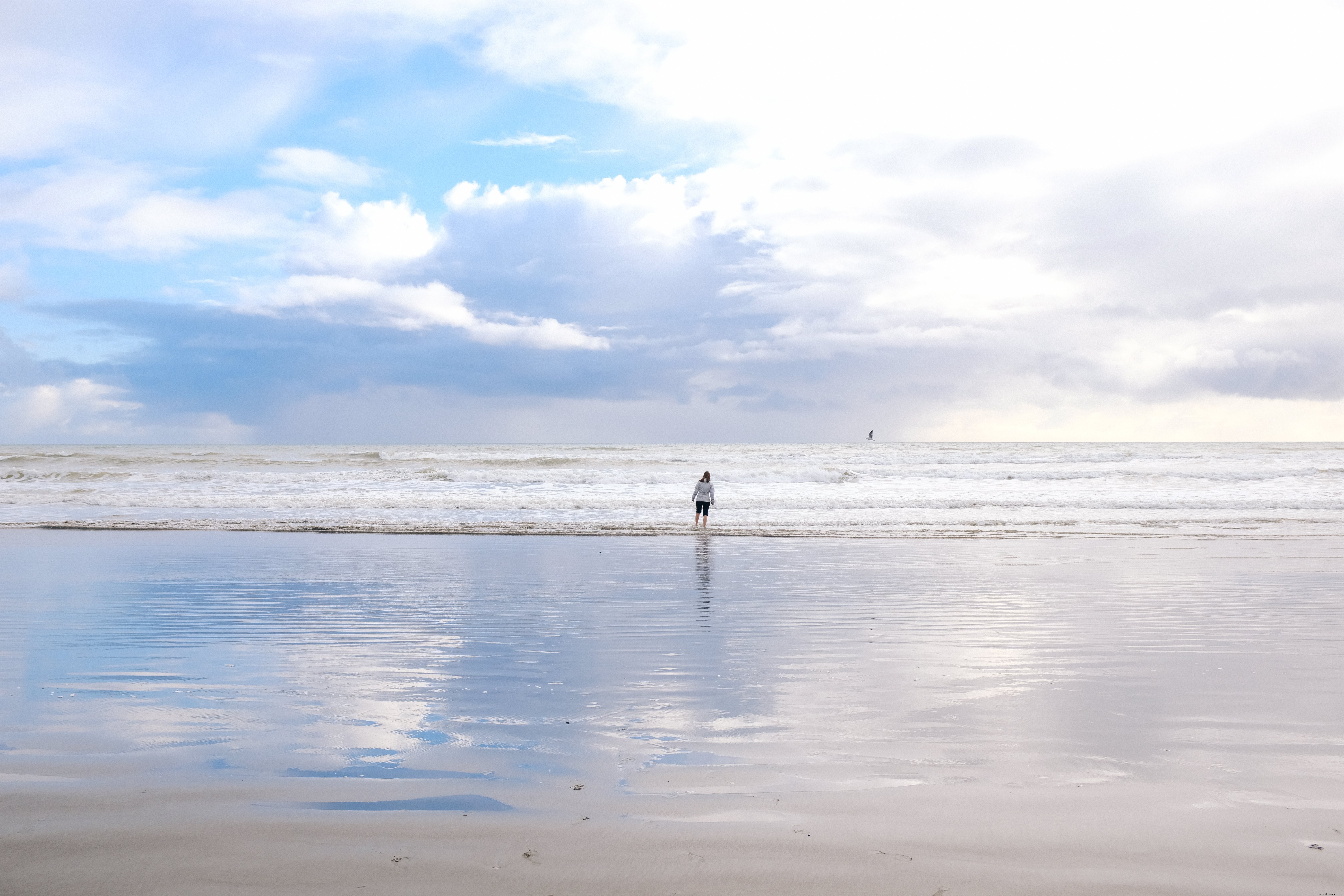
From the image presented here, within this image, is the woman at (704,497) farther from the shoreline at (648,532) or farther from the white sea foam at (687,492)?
the shoreline at (648,532)

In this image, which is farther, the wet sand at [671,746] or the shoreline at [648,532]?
the shoreline at [648,532]

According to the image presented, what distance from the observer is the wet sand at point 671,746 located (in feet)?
9.82

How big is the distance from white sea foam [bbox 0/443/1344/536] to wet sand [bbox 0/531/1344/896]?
486 inches

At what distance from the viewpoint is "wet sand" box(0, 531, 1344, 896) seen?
2.99 metres

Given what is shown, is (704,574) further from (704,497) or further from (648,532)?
(704,497)

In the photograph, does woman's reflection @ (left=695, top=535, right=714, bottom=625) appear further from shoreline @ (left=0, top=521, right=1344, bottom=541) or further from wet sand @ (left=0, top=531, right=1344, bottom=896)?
shoreline @ (left=0, top=521, right=1344, bottom=541)

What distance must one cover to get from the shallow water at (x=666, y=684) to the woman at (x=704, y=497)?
10.5 metres

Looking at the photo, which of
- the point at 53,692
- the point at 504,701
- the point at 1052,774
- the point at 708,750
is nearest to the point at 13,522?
the point at 53,692

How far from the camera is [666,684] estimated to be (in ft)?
18.6

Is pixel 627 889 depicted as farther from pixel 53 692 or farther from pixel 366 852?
pixel 53 692

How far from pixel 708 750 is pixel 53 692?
4.18 metres

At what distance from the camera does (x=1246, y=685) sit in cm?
559

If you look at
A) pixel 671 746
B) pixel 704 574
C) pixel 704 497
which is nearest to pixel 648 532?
pixel 704 497

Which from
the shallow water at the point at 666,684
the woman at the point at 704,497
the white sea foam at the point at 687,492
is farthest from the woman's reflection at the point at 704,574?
the white sea foam at the point at 687,492
